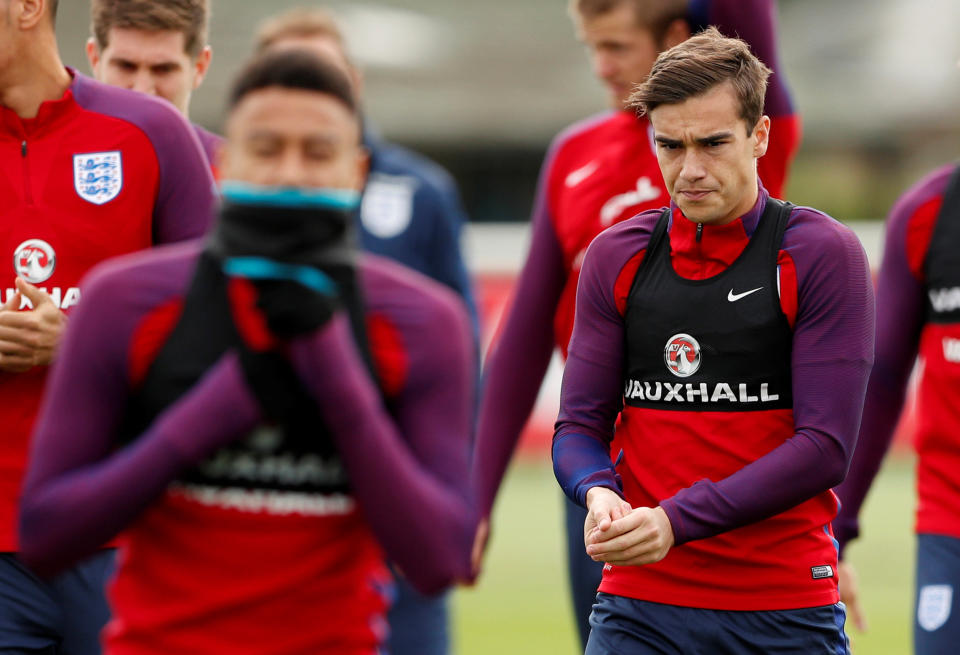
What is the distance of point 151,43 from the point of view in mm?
4738

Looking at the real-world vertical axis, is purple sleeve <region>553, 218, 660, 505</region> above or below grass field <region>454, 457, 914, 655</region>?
above

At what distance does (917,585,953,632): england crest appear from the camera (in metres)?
4.38

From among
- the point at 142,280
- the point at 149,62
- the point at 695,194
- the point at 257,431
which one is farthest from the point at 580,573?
the point at 142,280

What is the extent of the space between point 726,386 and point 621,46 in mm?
1347

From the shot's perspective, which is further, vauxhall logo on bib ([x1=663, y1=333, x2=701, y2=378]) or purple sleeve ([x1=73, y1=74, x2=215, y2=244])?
purple sleeve ([x1=73, y1=74, x2=215, y2=244])

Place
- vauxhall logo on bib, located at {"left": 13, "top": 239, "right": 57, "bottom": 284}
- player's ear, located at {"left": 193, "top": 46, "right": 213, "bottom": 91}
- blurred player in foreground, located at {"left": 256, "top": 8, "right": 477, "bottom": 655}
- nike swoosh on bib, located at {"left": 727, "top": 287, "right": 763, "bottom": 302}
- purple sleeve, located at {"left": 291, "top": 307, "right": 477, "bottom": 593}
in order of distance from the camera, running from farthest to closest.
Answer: blurred player in foreground, located at {"left": 256, "top": 8, "right": 477, "bottom": 655}, player's ear, located at {"left": 193, "top": 46, "right": 213, "bottom": 91}, vauxhall logo on bib, located at {"left": 13, "top": 239, "right": 57, "bottom": 284}, nike swoosh on bib, located at {"left": 727, "top": 287, "right": 763, "bottom": 302}, purple sleeve, located at {"left": 291, "top": 307, "right": 477, "bottom": 593}

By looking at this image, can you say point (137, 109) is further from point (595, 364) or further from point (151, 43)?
point (595, 364)

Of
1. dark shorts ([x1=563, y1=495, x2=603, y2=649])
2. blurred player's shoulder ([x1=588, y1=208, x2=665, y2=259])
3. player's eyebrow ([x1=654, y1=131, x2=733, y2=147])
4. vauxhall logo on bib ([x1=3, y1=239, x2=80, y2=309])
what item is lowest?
dark shorts ([x1=563, y1=495, x2=603, y2=649])

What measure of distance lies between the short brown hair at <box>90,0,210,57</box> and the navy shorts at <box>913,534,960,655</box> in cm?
268

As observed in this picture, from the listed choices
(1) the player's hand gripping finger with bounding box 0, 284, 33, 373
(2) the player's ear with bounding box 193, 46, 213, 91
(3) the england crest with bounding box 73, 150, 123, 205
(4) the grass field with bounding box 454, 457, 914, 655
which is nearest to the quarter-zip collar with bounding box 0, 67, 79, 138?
(3) the england crest with bounding box 73, 150, 123, 205

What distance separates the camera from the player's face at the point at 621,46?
4.35 meters

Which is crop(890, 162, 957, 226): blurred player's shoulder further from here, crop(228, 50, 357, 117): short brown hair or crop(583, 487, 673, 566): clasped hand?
crop(228, 50, 357, 117): short brown hair

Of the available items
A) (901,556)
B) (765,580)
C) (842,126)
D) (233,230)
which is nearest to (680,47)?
(765,580)

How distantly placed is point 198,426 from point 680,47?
1.64 meters
